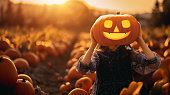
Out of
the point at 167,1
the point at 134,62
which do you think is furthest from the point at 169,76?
the point at 167,1

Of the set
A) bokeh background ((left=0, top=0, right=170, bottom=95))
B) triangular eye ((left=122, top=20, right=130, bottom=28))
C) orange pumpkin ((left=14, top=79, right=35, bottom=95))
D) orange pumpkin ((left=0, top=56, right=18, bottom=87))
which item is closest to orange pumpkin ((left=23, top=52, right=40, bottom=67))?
bokeh background ((left=0, top=0, right=170, bottom=95))

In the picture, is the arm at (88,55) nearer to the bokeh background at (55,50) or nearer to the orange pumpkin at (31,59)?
the bokeh background at (55,50)

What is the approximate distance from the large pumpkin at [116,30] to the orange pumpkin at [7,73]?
5.11ft

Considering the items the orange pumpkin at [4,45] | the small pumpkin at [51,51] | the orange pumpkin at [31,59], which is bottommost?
the small pumpkin at [51,51]

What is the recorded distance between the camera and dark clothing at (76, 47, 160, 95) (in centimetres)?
320

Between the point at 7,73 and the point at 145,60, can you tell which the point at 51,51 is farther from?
the point at 145,60

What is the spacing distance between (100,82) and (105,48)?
0.51 metres

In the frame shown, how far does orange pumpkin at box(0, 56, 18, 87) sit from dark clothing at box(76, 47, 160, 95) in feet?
3.86

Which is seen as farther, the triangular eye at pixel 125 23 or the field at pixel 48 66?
the field at pixel 48 66

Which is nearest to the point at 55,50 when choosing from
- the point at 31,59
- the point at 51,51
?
the point at 51,51

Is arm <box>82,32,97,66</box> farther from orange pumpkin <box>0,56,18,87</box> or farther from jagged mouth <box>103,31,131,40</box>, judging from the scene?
orange pumpkin <box>0,56,18,87</box>

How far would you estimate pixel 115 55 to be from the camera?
3215mm

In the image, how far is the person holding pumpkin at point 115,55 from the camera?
10.1 feet

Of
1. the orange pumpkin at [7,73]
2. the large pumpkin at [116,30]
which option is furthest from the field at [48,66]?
the large pumpkin at [116,30]
